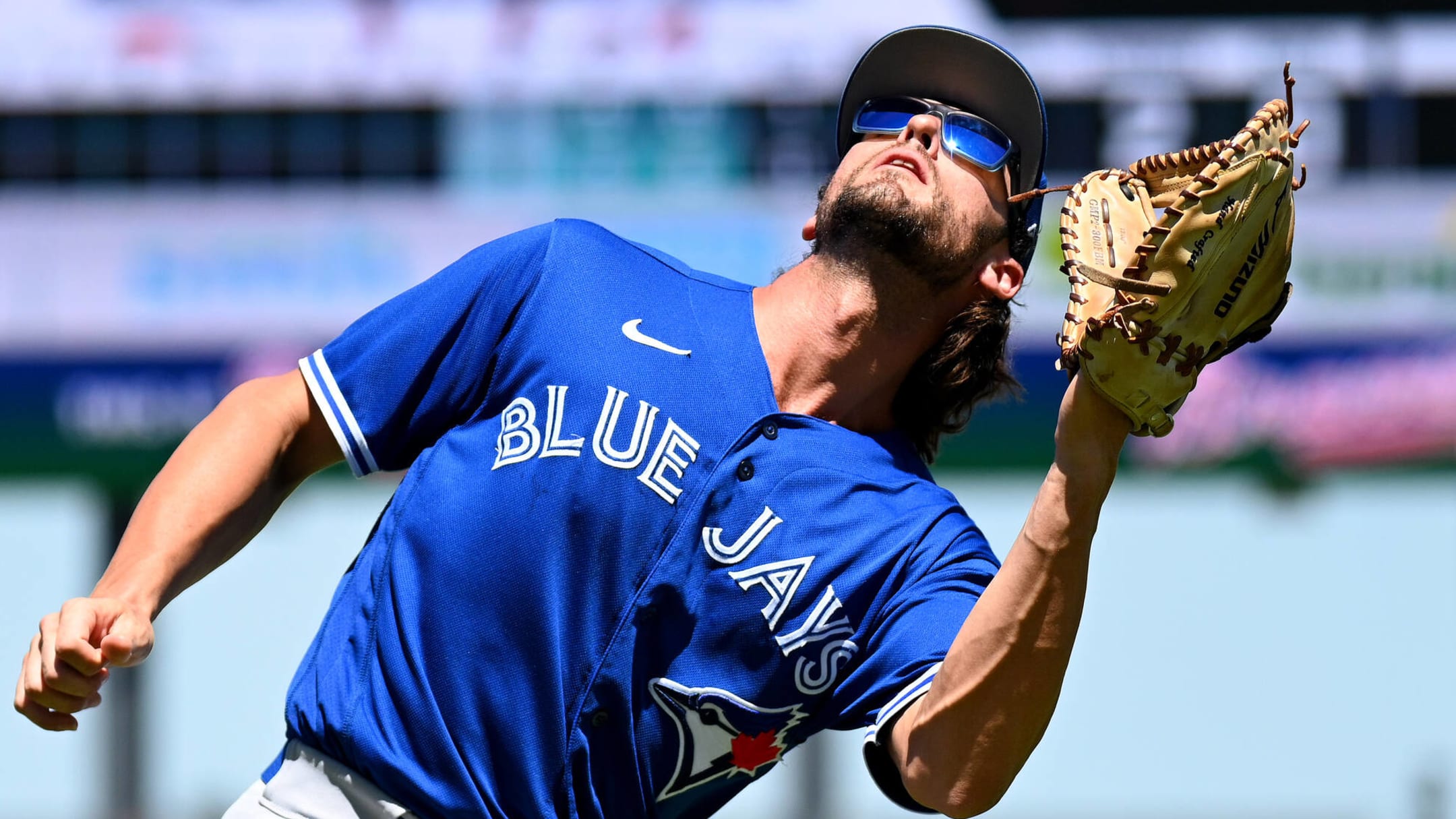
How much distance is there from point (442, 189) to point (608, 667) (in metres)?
7.75

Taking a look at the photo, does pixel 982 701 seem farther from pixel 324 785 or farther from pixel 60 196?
pixel 60 196

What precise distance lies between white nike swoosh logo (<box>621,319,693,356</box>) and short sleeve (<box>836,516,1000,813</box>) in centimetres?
44

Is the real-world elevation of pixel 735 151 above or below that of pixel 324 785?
above

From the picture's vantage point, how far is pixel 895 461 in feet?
8.20

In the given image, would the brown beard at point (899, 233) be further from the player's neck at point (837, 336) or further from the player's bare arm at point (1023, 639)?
the player's bare arm at point (1023, 639)

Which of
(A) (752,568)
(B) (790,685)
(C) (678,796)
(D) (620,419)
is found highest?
(D) (620,419)

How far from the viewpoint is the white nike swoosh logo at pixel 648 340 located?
2.36 meters

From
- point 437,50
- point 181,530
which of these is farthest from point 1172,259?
point 437,50

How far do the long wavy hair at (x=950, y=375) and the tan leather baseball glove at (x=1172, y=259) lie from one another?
66cm

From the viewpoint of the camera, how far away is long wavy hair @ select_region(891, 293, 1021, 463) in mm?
2660

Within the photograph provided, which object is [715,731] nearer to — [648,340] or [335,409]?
[648,340]

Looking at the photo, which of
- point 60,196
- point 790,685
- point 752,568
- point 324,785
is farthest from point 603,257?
point 60,196

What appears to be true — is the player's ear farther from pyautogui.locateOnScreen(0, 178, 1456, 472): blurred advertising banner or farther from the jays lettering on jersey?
pyautogui.locateOnScreen(0, 178, 1456, 472): blurred advertising banner

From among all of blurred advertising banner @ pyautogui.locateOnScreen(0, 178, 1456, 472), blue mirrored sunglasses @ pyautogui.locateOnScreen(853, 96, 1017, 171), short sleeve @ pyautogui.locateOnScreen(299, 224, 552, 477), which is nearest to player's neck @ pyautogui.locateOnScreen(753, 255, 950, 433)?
blue mirrored sunglasses @ pyautogui.locateOnScreen(853, 96, 1017, 171)
